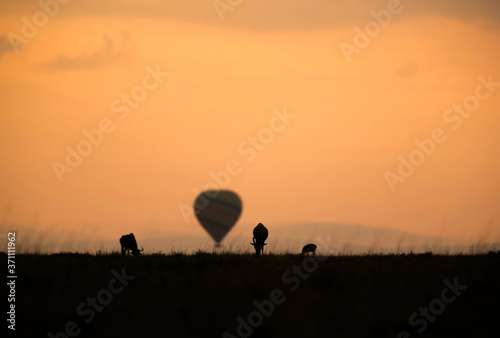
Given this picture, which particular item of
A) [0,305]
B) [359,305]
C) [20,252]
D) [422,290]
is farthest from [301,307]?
[20,252]

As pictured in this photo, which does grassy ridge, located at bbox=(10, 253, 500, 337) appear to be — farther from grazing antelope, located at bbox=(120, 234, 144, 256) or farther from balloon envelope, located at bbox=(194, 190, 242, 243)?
balloon envelope, located at bbox=(194, 190, 242, 243)

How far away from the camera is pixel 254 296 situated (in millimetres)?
21172

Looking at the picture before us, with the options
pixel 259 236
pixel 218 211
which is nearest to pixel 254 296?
pixel 259 236

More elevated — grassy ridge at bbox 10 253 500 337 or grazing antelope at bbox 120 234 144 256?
grazing antelope at bbox 120 234 144 256

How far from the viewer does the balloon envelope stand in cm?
10688

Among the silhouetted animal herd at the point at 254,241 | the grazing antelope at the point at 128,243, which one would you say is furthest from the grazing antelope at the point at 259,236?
the grazing antelope at the point at 128,243

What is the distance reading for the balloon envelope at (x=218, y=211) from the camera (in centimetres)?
10688

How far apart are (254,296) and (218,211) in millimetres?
93909

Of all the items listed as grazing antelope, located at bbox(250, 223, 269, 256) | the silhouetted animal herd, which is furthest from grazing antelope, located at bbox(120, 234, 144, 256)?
grazing antelope, located at bbox(250, 223, 269, 256)

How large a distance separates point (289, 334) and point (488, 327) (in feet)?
18.4

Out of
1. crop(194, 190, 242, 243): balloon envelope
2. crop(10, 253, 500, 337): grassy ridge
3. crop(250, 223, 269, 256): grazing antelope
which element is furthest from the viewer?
crop(194, 190, 242, 243): balloon envelope

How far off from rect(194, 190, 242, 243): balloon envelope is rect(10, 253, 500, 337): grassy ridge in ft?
254

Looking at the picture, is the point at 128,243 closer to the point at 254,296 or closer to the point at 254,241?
the point at 254,241

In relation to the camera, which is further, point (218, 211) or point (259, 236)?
point (218, 211)
